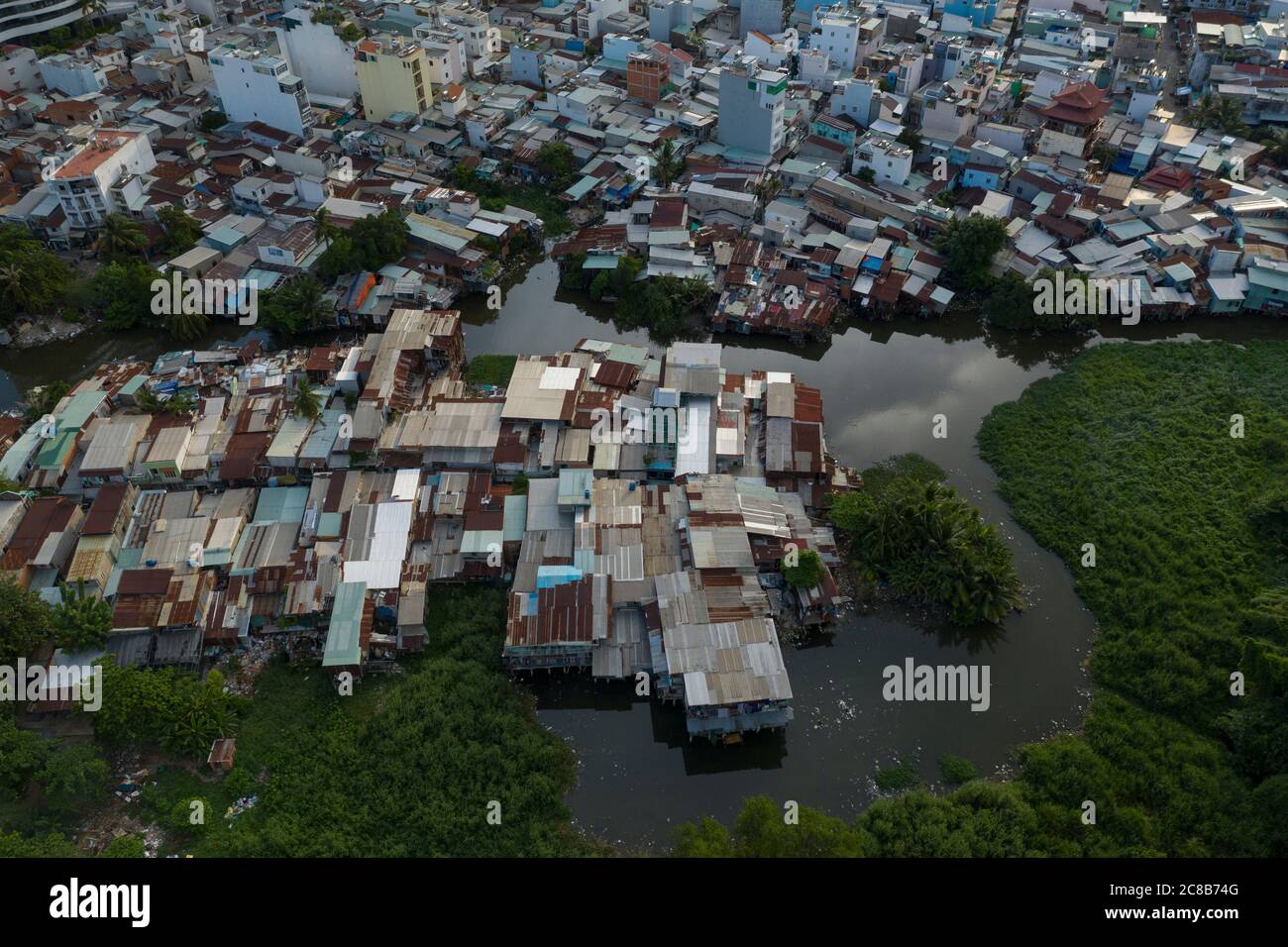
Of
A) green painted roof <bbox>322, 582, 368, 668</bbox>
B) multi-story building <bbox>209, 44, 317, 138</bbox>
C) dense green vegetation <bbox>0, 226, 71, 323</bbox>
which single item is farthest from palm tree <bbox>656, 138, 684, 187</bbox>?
dense green vegetation <bbox>0, 226, 71, 323</bbox>

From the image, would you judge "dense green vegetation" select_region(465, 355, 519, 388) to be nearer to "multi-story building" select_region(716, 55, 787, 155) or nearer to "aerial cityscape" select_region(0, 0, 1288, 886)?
"aerial cityscape" select_region(0, 0, 1288, 886)

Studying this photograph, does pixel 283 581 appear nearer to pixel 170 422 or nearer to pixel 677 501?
pixel 170 422

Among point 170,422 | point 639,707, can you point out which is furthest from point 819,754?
point 170,422

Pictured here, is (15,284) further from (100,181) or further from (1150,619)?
(1150,619)

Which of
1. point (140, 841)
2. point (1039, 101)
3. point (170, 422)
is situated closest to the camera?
point (140, 841)

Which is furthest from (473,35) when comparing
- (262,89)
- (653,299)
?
(653,299)

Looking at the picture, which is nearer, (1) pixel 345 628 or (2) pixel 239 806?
(2) pixel 239 806

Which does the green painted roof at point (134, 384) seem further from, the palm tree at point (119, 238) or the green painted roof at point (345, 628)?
the green painted roof at point (345, 628)
